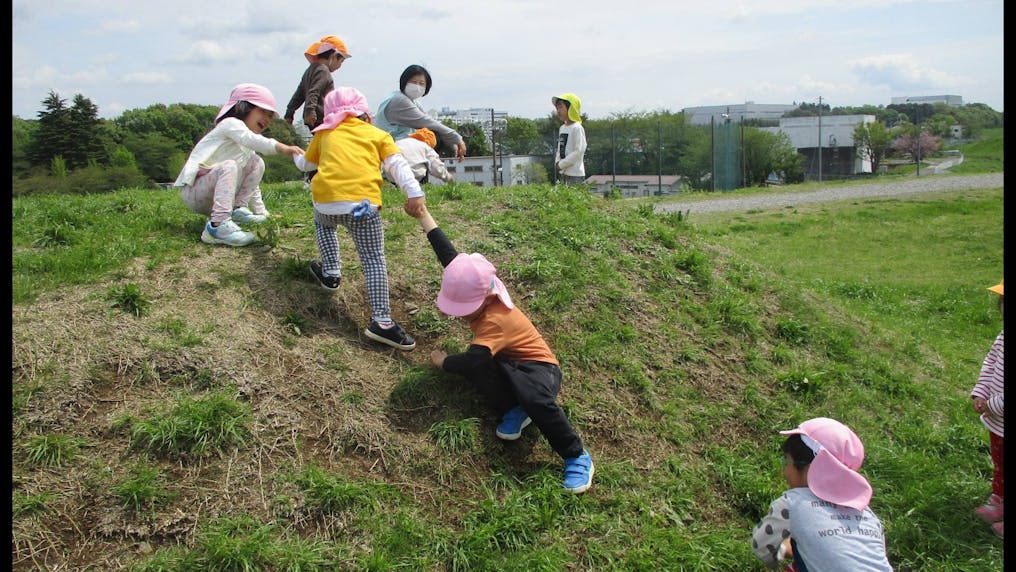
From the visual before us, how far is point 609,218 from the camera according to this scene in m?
8.02

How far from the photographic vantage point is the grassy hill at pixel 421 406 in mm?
3779

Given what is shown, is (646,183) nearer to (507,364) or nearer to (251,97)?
(251,97)

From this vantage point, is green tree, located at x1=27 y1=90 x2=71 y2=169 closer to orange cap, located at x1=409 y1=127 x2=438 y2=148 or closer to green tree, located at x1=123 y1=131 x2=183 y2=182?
green tree, located at x1=123 y1=131 x2=183 y2=182

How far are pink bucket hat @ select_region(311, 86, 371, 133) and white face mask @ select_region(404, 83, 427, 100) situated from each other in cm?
220

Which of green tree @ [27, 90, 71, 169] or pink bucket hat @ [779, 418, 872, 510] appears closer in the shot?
pink bucket hat @ [779, 418, 872, 510]

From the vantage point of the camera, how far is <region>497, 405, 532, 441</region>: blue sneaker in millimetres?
4555

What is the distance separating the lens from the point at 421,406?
4.70 meters

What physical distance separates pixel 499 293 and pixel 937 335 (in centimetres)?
667

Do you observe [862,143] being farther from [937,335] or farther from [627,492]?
[627,492]

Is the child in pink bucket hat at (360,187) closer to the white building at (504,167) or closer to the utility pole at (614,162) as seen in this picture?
the white building at (504,167)

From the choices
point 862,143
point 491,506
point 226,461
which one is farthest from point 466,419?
point 862,143

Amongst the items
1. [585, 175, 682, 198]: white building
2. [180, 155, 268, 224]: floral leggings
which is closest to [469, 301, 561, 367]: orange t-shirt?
[180, 155, 268, 224]: floral leggings

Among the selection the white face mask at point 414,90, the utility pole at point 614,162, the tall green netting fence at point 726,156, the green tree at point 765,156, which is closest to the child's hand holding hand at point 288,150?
the white face mask at point 414,90

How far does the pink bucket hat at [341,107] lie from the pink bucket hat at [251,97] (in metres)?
1.19
